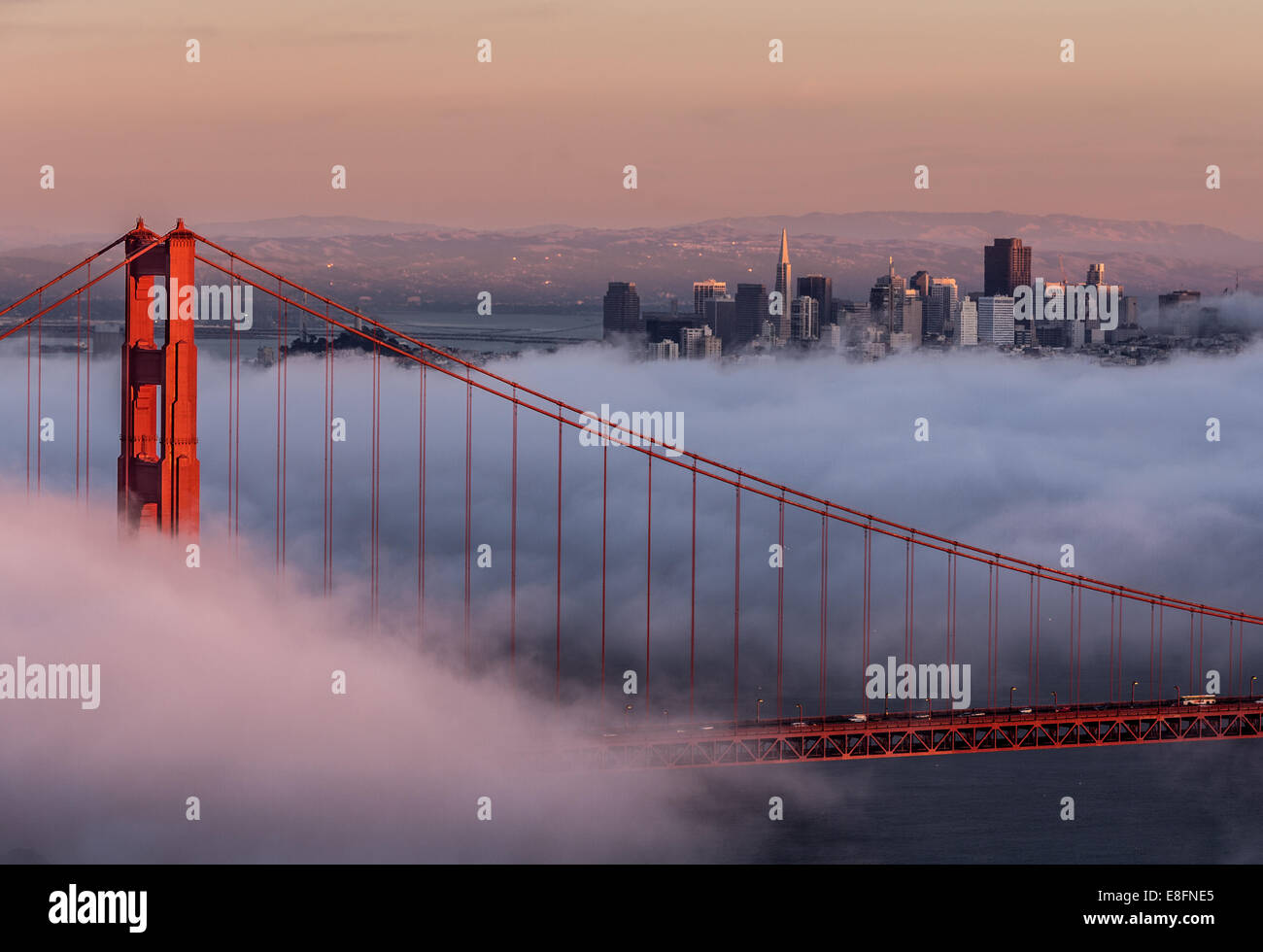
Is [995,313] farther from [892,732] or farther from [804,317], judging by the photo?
[892,732]

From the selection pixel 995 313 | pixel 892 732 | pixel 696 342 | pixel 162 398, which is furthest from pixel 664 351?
pixel 162 398

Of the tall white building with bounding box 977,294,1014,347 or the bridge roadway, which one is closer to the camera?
the bridge roadway

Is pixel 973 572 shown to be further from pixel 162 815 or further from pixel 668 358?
pixel 162 815

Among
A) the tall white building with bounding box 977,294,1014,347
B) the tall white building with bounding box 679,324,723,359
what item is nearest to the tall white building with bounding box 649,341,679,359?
the tall white building with bounding box 679,324,723,359

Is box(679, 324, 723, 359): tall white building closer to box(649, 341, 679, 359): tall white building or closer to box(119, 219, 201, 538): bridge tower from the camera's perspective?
box(649, 341, 679, 359): tall white building

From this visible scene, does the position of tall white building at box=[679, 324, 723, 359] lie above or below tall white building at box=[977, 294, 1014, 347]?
below

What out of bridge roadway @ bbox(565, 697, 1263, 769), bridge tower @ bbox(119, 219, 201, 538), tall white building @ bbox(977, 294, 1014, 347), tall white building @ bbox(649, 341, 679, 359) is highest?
tall white building @ bbox(977, 294, 1014, 347)

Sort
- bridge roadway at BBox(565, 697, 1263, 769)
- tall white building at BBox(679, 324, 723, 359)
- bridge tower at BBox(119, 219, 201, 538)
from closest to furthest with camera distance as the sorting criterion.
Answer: bridge tower at BBox(119, 219, 201, 538) → bridge roadway at BBox(565, 697, 1263, 769) → tall white building at BBox(679, 324, 723, 359)

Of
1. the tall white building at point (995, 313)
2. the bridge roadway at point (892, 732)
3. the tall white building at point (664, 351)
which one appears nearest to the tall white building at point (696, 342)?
the tall white building at point (664, 351)
